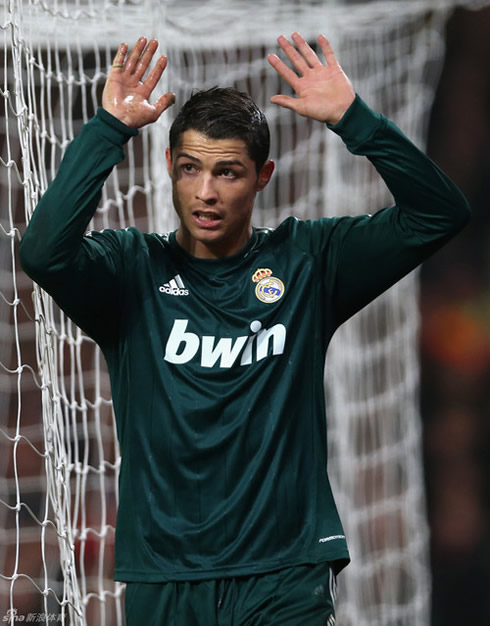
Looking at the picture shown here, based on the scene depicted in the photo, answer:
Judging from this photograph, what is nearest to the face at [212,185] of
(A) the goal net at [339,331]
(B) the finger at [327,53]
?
(B) the finger at [327,53]

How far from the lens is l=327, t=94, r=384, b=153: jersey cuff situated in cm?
205

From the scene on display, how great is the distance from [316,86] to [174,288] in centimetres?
48

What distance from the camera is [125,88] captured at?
2078 millimetres

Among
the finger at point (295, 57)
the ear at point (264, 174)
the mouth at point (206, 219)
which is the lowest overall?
the mouth at point (206, 219)

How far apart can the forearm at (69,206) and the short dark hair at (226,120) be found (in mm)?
192

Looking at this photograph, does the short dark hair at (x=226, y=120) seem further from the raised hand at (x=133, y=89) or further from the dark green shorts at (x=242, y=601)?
the dark green shorts at (x=242, y=601)

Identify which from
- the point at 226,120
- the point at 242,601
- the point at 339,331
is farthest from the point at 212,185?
the point at 339,331

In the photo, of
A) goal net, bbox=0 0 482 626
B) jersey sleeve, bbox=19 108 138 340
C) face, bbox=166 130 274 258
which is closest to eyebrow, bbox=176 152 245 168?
face, bbox=166 130 274 258

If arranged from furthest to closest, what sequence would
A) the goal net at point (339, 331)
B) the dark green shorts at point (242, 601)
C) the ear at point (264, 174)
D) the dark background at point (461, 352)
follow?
the dark background at point (461, 352)
the goal net at point (339, 331)
the ear at point (264, 174)
the dark green shorts at point (242, 601)

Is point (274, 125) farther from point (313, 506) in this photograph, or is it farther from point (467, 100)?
point (313, 506)

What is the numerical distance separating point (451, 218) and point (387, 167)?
0.16 meters

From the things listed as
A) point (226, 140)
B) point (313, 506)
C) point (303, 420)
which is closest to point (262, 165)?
point (226, 140)

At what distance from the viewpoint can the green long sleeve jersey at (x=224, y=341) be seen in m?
1.97

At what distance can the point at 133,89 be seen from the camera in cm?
209
